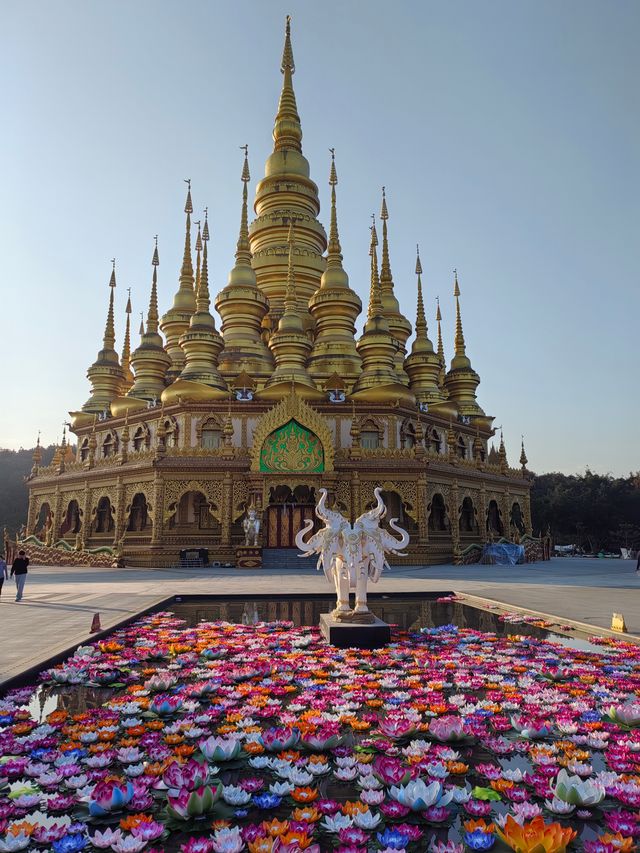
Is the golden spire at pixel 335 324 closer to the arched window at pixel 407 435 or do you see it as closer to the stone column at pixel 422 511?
the arched window at pixel 407 435

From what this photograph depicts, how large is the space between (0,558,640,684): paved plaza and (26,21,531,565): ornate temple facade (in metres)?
4.87

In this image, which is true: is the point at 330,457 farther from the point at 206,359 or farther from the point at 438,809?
the point at 438,809

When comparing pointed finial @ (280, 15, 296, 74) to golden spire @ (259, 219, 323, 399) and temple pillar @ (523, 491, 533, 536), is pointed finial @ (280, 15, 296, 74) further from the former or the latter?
temple pillar @ (523, 491, 533, 536)

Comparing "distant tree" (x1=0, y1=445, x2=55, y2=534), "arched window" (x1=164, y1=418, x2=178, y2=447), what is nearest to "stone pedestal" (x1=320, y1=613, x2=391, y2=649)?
"arched window" (x1=164, y1=418, x2=178, y2=447)

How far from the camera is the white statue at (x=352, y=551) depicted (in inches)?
404

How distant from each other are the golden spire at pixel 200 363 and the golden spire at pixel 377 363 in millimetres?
7807

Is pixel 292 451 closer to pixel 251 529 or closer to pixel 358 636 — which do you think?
pixel 251 529

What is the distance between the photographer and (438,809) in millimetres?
4059

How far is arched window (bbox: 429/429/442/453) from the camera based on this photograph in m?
36.2

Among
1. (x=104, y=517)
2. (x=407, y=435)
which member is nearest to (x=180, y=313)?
(x=104, y=517)

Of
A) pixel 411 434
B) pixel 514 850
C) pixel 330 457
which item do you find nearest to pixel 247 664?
pixel 514 850

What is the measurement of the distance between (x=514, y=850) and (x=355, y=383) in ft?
104

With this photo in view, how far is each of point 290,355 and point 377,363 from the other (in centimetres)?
514

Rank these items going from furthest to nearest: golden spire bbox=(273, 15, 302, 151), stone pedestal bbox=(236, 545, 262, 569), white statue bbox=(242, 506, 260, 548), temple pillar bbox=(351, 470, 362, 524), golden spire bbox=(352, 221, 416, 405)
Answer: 1. golden spire bbox=(273, 15, 302, 151)
2. golden spire bbox=(352, 221, 416, 405)
3. temple pillar bbox=(351, 470, 362, 524)
4. white statue bbox=(242, 506, 260, 548)
5. stone pedestal bbox=(236, 545, 262, 569)
